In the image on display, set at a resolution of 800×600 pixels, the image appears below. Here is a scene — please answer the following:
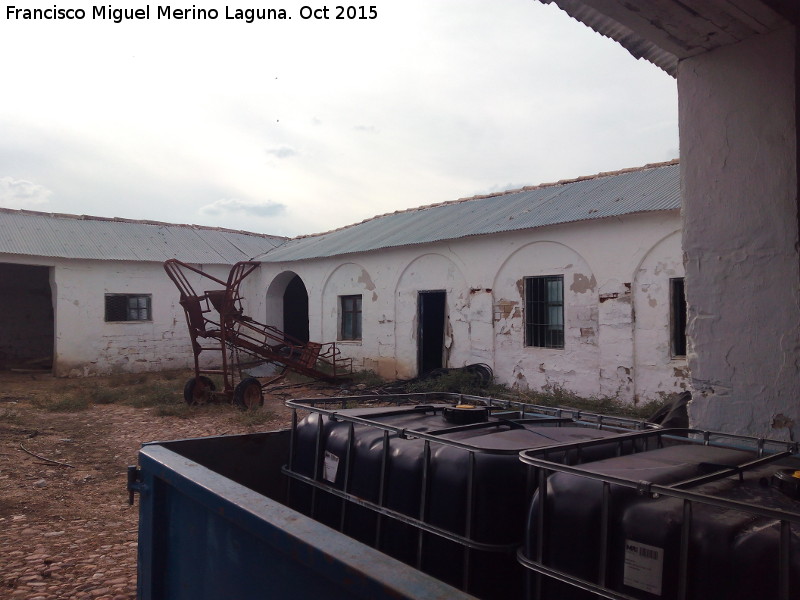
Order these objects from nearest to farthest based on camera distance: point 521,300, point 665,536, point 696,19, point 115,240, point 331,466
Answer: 1. point 665,536
2. point 331,466
3. point 696,19
4. point 521,300
5. point 115,240

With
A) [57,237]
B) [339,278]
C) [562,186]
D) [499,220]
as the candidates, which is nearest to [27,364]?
[57,237]

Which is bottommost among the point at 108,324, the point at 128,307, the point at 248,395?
the point at 248,395

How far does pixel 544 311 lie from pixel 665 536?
384 inches

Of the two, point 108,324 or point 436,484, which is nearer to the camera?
point 436,484

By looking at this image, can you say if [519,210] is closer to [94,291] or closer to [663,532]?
[94,291]

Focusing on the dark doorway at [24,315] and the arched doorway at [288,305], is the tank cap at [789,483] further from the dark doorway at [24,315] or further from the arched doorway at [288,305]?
the dark doorway at [24,315]

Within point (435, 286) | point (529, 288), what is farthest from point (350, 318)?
point (529, 288)

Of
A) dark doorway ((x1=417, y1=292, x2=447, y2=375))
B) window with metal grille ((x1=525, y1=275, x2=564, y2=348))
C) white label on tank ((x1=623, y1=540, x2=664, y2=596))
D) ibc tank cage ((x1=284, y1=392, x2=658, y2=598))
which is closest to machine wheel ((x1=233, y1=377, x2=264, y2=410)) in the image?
dark doorway ((x1=417, y1=292, x2=447, y2=375))

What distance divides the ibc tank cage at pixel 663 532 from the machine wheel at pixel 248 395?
852 centimetres

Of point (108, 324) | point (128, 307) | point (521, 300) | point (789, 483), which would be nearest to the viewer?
point (789, 483)

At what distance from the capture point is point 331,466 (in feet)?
8.52

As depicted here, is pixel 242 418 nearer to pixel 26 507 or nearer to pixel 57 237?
pixel 26 507

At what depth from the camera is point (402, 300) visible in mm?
13664

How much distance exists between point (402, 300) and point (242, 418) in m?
5.48
